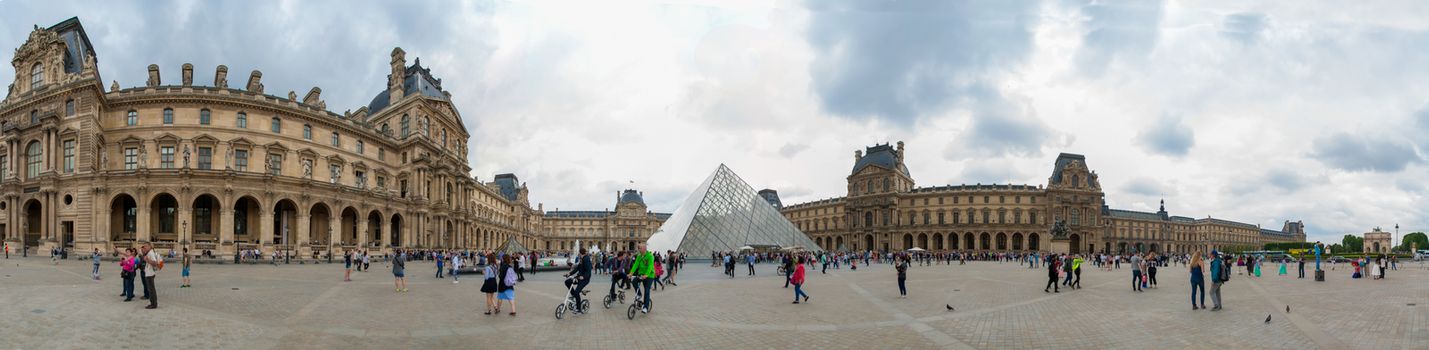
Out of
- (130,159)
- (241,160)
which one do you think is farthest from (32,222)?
(241,160)

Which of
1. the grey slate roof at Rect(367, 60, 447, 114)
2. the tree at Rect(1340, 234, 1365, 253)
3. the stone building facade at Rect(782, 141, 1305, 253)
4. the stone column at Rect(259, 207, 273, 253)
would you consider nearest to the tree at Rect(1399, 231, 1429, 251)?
the tree at Rect(1340, 234, 1365, 253)

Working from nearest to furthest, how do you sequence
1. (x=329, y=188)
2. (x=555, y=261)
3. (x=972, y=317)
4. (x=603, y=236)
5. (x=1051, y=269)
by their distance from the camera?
(x=972, y=317)
(x=1051, y=269)
(x=555, y=261)
(x=329, y=188)
(x=603, y=236)

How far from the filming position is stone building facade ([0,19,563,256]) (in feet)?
124

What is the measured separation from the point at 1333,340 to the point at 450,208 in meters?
58.9

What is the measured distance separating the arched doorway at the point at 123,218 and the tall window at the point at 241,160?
17.8 ft

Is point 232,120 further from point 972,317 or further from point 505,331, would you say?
point 972,317

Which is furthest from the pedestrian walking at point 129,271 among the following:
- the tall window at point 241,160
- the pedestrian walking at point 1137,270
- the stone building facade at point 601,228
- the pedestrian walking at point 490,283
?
the stone building facade at point 601,228

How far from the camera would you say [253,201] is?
138 ft

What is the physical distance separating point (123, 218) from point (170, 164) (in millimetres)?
4382

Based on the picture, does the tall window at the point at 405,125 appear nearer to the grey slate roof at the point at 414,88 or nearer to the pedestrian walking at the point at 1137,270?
the grey slate roof at the point at 414,88

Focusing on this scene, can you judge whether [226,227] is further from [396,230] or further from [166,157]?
[396,230]

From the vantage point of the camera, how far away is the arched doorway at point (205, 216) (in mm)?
40312

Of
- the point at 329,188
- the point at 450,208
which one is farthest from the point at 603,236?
the point at 329,188

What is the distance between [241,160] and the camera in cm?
4141
